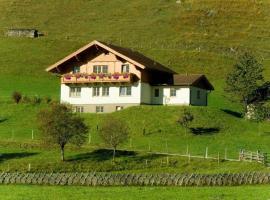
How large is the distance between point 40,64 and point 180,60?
22.8 meters

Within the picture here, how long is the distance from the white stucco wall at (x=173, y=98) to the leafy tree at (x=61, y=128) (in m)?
27.3

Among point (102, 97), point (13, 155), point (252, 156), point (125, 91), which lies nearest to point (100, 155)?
point (13, 155)

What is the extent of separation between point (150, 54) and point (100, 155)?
6261 centimetres

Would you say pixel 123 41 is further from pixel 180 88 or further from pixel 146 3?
pixel 180 88

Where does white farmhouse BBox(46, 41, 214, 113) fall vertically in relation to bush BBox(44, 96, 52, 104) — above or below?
above

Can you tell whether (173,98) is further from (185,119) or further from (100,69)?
(185,119)

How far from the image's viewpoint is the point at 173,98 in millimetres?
92562

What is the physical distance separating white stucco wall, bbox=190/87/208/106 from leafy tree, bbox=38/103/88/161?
2842 cm

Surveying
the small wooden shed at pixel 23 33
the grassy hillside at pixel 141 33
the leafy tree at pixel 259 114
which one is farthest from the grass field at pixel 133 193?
the small wooden shed at pixel 23 33

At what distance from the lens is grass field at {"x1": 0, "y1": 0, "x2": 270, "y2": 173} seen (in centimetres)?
7006

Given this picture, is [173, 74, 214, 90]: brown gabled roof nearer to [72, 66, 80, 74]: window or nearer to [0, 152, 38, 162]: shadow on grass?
[72, 66, 80, 74]: window

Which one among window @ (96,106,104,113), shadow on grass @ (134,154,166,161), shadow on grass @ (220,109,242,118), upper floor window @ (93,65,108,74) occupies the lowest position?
shadow on grass @ (134,154,166,161)

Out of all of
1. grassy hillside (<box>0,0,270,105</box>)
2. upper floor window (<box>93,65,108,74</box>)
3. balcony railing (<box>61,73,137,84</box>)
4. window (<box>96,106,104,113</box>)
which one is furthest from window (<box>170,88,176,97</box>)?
grassy hillside (<box>0,0,270,105</box>)

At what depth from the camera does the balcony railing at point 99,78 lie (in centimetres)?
9025
